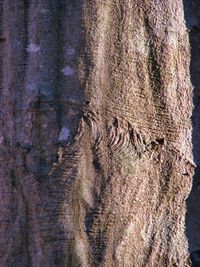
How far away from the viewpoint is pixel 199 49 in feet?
9.66

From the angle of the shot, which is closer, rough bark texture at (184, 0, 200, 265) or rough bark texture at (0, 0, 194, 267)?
rough bark texture at (0, 0, 194, 267)

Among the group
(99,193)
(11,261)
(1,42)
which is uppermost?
(1,42)

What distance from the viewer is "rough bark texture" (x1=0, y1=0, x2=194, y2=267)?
2682 millimetres

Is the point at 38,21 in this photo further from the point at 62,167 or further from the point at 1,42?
the point at 62,167

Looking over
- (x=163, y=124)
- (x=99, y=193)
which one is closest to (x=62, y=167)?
(x=99, y=193)

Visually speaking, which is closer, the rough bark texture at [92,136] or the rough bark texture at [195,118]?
the rough bark texture at [92,136]

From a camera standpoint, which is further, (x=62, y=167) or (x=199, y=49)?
(x=199, y=49)

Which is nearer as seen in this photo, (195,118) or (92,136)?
(92,136)

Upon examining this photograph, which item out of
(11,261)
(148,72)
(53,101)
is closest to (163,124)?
(148,72)

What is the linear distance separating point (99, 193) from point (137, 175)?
0.12 metres

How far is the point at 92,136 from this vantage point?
271cm

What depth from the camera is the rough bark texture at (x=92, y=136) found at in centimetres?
268

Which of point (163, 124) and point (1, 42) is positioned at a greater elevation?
point (1, 42)

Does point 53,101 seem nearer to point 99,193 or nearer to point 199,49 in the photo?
point 99,193
